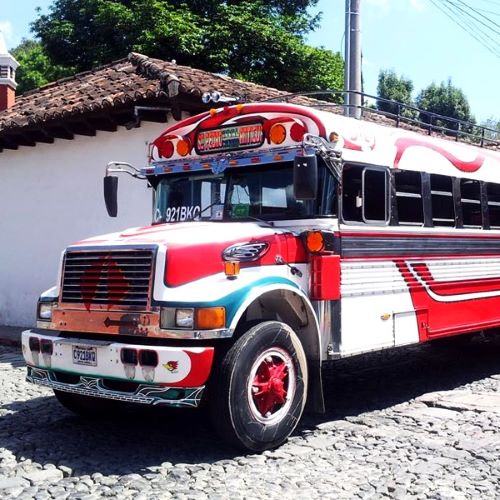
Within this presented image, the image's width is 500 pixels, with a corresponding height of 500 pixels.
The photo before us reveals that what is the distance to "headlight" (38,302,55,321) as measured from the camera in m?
5.99

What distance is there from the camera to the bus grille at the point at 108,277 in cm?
542

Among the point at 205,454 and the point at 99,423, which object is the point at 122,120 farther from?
the point at 205,454

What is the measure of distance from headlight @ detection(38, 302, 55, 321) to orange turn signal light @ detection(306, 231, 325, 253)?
2088mm

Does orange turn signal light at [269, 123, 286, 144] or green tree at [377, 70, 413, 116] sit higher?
green tree at [377, 70, 413, 116]

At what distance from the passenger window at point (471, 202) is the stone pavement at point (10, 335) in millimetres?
7001

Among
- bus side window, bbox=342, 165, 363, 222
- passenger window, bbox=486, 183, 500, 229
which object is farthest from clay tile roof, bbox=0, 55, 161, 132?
bus side window, bbox=342, 165, 363, 222

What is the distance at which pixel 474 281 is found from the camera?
26.1 feet

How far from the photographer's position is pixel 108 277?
5.64m

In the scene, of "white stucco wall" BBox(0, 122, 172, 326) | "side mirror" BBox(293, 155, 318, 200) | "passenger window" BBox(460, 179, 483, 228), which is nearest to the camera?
"side mirror" BBox(293, 155, 318, 200)

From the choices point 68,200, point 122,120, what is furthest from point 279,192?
point 68,200

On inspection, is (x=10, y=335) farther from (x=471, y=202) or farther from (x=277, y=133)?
(x=471, y=202)

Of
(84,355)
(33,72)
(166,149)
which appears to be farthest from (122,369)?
(33,72)

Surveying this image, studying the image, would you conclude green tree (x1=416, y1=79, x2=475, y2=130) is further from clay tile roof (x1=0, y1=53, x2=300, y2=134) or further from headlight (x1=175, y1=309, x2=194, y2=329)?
headlight (x1=175, y1=309, x2=194, y2=329)

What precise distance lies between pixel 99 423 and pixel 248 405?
1.75 meters
